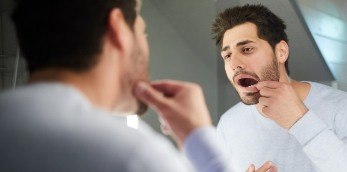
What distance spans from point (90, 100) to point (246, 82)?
1.04 metres

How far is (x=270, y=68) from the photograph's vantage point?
1480mm

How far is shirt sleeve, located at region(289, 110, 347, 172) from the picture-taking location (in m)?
1.31

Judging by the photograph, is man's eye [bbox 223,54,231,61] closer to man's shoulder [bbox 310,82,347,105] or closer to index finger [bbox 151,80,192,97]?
man's shoulder [bbox 310,82,347,105]

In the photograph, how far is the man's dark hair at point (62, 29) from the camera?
0.58 metres

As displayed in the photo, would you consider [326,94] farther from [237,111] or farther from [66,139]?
[66,139]

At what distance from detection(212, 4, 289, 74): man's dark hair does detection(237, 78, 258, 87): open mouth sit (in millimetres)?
136

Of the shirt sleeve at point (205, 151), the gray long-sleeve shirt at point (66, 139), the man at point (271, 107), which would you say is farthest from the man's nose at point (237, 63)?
the gray long-sleeve shirt at point (66, 139)

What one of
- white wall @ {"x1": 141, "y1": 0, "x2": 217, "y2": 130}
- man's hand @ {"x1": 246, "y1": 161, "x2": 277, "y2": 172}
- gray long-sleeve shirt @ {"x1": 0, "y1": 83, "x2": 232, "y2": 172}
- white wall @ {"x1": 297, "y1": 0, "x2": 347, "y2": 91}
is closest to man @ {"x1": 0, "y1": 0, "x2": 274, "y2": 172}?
gray long-sleeve shirt @ {"x1": 0, "y1": 83, "x2": 232, "y2": 172}

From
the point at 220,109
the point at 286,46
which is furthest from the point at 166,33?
the point at 286,46

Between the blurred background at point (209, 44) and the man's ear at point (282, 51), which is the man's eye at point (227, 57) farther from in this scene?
the man's ear at point (282, 51)

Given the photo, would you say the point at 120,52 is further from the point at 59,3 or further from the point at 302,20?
the point at 302,20

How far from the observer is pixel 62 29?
587mm

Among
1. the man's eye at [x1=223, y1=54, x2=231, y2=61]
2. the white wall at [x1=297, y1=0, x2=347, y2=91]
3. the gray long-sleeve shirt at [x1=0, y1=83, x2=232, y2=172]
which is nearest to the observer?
the gray long-sleeve shirt at [x1=0, y1=83, x2=232, y2=172]

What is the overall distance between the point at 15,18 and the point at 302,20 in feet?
3.74
